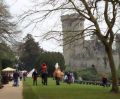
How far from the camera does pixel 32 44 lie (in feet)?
552

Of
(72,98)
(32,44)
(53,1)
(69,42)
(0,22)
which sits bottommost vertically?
(72,98)

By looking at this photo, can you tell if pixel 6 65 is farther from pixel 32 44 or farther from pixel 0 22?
pixel 0 22

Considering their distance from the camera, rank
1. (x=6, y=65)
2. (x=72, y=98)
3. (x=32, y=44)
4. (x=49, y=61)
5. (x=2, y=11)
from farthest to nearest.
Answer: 1. (x=32, y=44)
2. (x=6, y=65)
3. (x=49, y=61)
4. (x=2, y=11)
5. (x=72, y=98)

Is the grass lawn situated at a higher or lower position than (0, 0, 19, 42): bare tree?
lower

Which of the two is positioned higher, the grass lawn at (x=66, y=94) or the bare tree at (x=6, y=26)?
the bare tree at (x=6, y=26)

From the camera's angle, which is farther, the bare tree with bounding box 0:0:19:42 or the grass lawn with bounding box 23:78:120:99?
the bare tree with bounding box 0:0:19:42

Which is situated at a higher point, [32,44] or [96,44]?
[32,44]

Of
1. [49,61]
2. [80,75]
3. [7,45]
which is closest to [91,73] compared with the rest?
[80,75]

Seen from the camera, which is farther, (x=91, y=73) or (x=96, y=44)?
(x=91, y=73)

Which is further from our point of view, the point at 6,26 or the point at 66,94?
the point at 6,26

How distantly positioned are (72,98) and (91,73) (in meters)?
78.8

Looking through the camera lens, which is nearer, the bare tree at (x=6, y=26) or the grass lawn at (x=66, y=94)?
the grass lawn at (x=66, y=94)

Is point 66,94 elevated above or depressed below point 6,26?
below

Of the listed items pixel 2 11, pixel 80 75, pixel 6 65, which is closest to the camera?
pixel 2 11
